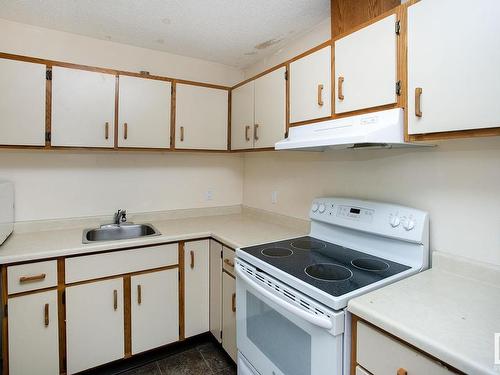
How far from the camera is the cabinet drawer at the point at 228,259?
1870 millimetres

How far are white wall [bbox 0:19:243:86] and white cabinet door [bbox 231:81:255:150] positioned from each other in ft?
1.57

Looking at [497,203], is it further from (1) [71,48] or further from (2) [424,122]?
(1) [71,48]

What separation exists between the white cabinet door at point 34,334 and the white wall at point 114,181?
720 millimetres

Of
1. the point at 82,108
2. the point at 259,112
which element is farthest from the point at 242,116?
the point at 82,108

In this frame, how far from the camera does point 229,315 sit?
1.91m

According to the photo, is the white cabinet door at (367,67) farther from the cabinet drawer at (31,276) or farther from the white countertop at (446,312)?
the cabinet drawer at (31,276)

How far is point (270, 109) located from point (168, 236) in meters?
1.15

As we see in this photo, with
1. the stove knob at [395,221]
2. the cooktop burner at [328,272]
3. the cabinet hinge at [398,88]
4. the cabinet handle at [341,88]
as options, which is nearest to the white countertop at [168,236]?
the cooktop burner at [328,272]

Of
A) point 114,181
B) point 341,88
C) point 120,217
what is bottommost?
point 120,217

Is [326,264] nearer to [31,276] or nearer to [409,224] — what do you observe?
[409,224]

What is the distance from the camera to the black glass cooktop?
Answer: 1184 millimetres

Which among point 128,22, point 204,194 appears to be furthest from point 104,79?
point 204,194

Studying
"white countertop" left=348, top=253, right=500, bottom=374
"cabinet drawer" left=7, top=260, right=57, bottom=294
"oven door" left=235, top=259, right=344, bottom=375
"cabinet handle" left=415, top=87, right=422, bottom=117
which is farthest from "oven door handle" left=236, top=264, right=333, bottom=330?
"cabinet drawer" left=7, top=260, right=57, bottom=294

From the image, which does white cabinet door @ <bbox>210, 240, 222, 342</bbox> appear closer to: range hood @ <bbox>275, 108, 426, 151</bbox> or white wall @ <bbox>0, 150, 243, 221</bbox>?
white wall @ <bbox>0, 150, 243, 221</bbox>
